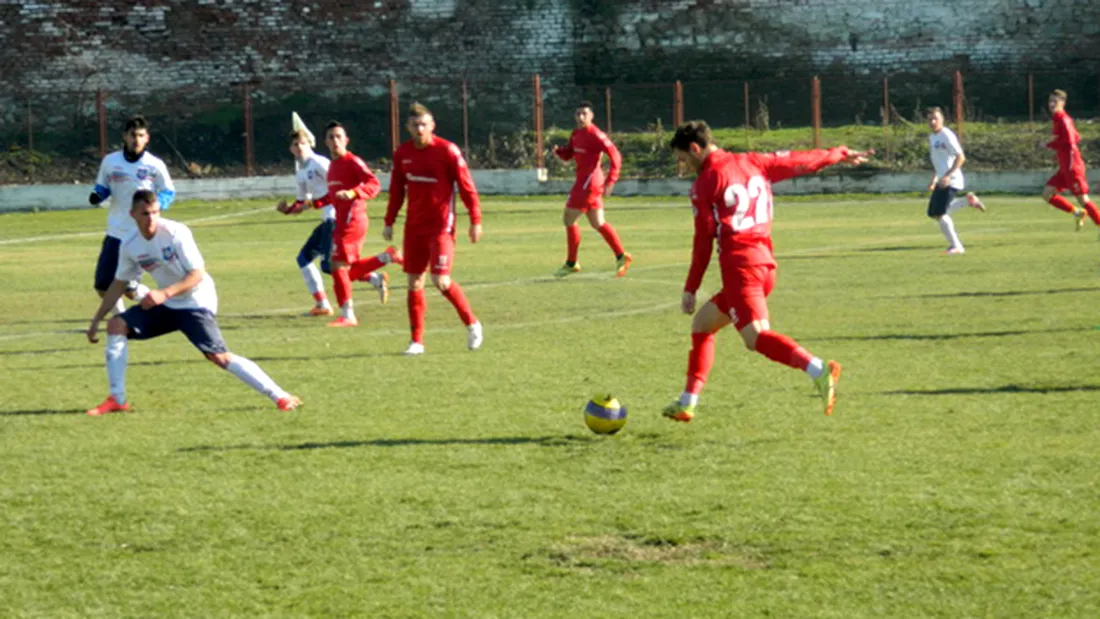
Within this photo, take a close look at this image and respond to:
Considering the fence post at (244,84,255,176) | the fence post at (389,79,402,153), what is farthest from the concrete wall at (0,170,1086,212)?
the fence post at (389,79,402,153)

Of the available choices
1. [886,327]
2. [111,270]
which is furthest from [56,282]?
[886,327]

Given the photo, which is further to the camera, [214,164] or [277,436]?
[214,164]

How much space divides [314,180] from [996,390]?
29.1ft

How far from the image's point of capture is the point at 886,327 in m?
15.1

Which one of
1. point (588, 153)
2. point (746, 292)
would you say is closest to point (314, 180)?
point (588, 153)

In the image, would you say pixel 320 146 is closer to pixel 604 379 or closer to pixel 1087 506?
pixel 604 379

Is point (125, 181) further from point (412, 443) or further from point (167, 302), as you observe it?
point (412, 443)

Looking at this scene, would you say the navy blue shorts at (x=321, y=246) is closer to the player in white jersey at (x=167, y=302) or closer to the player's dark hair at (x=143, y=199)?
the player in white jersey at (x=167, y=302)

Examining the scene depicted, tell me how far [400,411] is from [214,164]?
1451 inches

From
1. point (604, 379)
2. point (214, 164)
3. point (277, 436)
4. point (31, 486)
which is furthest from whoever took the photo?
point (214, 164)

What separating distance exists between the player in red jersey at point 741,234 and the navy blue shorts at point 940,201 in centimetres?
1336

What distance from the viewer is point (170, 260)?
36.3 ft

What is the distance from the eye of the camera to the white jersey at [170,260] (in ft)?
35.9

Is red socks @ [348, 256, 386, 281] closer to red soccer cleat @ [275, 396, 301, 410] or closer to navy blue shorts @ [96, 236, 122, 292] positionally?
navy blue shorts @ [96, 236, 122, 292]
